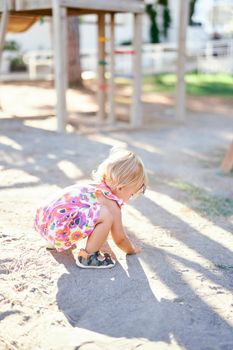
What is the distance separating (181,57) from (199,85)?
13.9 feet

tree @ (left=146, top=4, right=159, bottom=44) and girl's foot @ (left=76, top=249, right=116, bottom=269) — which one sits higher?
tree @ (left=146, top=4, right=159, bottom=44)

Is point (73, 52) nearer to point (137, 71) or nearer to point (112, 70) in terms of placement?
point (112, 70)

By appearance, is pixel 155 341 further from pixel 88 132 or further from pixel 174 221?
pixel 88 132

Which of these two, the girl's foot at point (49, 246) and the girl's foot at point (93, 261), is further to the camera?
the girl's foot at point (49, 246)

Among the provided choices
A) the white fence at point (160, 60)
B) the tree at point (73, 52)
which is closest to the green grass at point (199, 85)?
the white fence at point (160, 60)

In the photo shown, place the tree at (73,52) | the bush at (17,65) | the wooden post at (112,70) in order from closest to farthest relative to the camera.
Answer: the wooden post at (112,70)
the tree at (73,52)
the bush at (17,65)

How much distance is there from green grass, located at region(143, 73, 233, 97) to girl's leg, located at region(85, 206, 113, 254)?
8147 millimetres

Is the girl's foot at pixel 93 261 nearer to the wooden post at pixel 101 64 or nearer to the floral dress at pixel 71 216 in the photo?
the floral dress at pixel 71 216

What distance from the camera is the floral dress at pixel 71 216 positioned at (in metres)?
2.54

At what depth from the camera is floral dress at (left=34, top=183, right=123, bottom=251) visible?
2.54 m

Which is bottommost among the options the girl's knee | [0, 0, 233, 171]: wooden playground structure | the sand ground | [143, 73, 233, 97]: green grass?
the sand ground

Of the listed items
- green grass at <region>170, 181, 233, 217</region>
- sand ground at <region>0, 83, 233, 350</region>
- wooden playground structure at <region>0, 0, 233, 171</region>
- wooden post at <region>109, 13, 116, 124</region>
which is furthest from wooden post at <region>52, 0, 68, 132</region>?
green grass at <region>170, 181, 233, 217</region>

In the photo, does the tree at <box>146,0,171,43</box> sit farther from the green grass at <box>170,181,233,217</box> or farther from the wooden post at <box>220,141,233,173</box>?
the green grass at <box>170,181,233,217</box>

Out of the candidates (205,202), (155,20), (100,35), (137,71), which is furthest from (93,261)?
(155,20)
